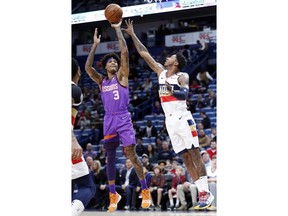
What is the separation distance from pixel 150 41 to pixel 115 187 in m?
3.42

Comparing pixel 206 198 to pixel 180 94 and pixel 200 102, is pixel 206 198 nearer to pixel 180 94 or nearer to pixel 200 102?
pixel 180 94

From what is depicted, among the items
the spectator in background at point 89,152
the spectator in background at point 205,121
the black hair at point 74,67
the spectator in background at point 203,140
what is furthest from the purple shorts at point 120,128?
the spectator in background at point 205,121

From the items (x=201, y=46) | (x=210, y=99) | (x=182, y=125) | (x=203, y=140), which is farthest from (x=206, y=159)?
(x=201, y=46)

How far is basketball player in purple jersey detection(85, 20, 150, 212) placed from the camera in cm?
718

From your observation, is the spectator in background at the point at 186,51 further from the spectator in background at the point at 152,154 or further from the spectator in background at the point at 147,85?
the spectator in background at the point at 152,154

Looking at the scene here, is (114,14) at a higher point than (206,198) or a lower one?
higher

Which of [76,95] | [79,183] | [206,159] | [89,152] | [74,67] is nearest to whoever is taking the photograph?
[79,183]

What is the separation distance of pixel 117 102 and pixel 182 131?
0.93 meters

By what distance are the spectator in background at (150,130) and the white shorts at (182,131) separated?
2.15 m

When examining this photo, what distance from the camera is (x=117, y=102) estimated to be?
283 inches

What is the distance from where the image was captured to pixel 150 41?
10.2 meters

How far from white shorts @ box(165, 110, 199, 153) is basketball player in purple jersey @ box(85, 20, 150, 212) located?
1.92 ft
